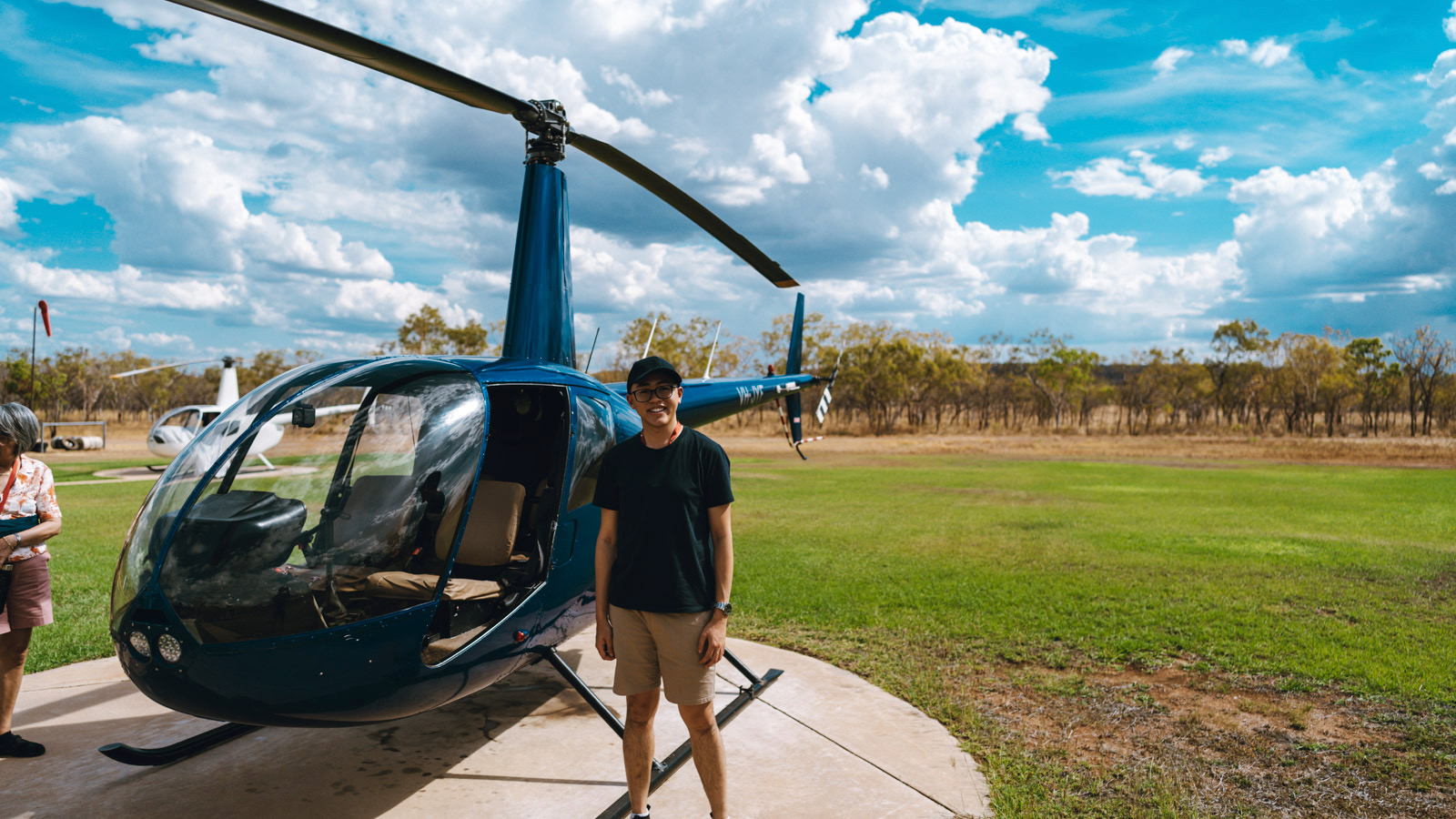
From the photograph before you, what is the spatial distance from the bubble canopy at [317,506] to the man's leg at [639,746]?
95 cm

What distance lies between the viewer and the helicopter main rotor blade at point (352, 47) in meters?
2.85

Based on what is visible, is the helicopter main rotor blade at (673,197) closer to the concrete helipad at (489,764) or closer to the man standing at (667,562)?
the man standing at (667,562)

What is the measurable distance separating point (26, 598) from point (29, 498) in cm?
47

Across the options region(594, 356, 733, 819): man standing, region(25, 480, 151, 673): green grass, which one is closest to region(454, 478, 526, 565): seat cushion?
region(594, 356, 733, 819): man standing

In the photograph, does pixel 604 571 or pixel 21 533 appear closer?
pixel 604 571

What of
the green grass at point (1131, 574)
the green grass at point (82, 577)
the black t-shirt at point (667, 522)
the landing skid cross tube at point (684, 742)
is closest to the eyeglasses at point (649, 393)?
the black t-shirt at point (667, 522)

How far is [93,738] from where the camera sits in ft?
13.5

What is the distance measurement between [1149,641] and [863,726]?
333cm

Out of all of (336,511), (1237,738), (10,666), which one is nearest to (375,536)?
(336,511)

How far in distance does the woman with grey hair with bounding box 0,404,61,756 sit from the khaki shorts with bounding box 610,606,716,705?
2775 millimetres

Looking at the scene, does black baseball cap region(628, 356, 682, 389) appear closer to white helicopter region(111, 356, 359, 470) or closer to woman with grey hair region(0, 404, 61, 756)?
woman with grey hair region(0, 404, 61, 756)

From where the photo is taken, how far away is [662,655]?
2.96 meters

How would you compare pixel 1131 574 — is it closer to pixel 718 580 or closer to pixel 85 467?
pixel 718 580

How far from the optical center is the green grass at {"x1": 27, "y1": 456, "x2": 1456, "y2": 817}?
4.36 meters
